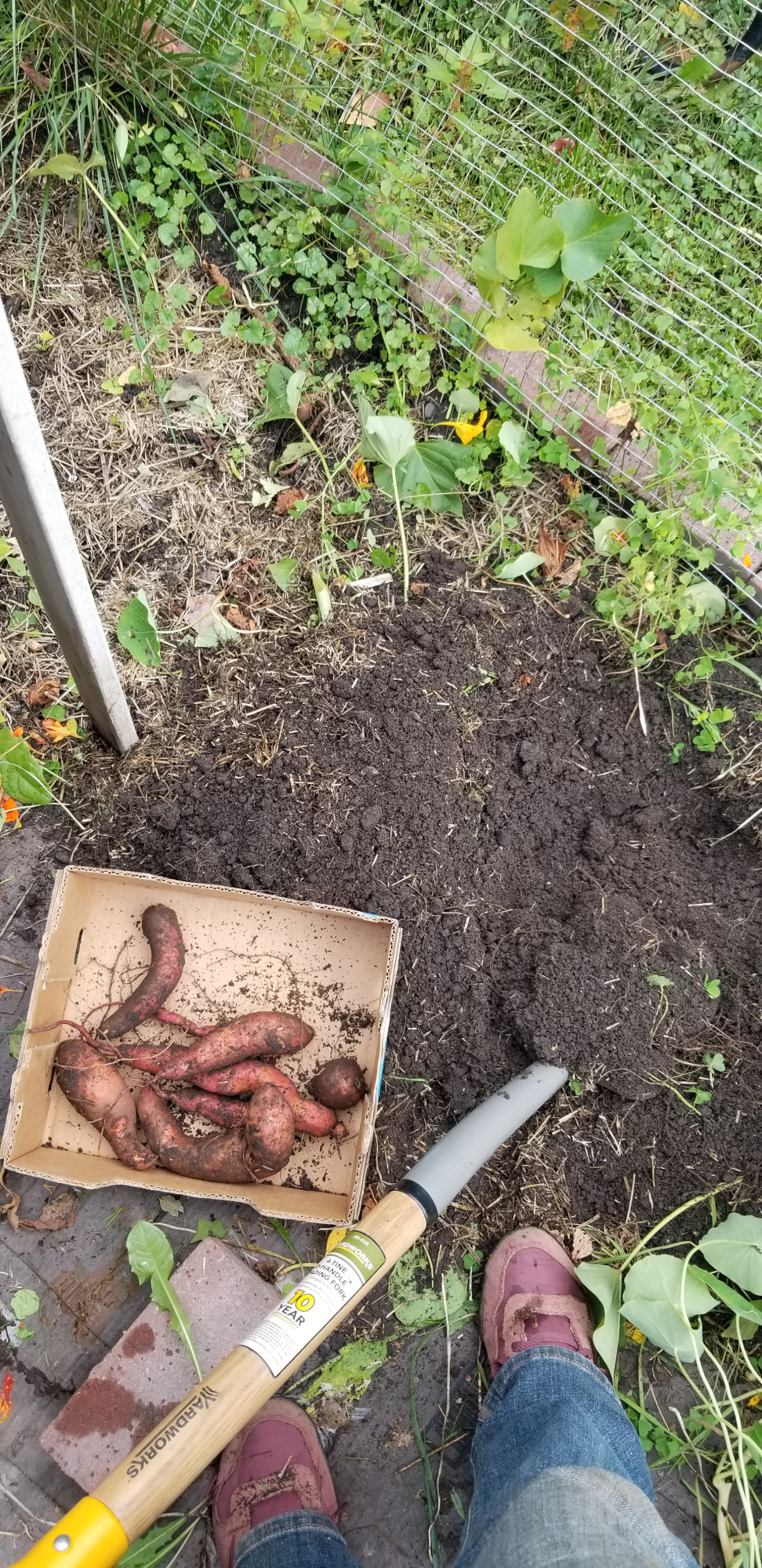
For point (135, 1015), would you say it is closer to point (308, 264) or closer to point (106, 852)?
point (106, 852)

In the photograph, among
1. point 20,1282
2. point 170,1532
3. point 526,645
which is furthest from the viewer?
point 526,645

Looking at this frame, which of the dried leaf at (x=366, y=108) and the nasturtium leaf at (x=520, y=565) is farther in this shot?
the dried leaf at (x=366, y=108)

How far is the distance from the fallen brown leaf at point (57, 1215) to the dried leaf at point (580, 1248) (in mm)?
1025

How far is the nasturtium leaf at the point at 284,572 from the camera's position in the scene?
2.07 metres

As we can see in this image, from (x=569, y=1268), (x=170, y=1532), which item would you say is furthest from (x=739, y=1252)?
(x=170, y=1532)

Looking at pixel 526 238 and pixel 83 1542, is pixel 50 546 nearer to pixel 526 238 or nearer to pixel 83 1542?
pixel 526 238

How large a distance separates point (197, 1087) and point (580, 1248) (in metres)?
0.86

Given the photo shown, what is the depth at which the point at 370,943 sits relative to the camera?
1.90 meters

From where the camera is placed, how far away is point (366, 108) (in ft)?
7.41

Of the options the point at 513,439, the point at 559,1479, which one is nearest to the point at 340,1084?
the point at 559,1479

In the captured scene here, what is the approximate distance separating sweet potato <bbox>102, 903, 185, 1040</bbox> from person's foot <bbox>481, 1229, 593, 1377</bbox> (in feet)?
2.85

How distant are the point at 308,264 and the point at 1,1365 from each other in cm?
252

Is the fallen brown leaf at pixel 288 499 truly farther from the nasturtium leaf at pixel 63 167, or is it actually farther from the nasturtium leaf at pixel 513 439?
the nasturtium leaf at pixel 63 167

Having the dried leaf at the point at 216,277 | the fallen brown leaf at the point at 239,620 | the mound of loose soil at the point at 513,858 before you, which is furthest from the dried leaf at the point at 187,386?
the mound of loose soil at the point at 513,858
